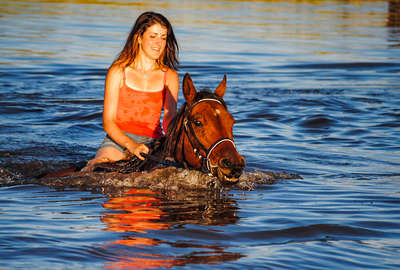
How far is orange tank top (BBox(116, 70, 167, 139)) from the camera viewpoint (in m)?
7.30

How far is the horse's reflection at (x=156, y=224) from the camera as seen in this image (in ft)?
17.0

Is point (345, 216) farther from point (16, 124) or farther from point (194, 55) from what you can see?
point (194, 55)

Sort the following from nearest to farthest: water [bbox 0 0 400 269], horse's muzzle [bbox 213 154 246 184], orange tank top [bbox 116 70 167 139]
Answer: water [bbox 0 0 400 269] → horse's muzzle [bbox 213 154 246 184] → orange tank top [bbox 116 70 167 139]

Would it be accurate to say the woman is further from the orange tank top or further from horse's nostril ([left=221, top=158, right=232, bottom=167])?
horse's nostril ([left=221, top=158, right=232, bottom=167])

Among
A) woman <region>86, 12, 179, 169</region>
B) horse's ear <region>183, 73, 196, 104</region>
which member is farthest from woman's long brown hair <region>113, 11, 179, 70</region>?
horse's ear <region>183, 73, 196, 104</region>

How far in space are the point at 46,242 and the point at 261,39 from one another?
2119 centimetres

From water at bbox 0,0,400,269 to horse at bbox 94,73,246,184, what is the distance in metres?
0.52

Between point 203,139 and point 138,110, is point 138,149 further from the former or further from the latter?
point 203,139

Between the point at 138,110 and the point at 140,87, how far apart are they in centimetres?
24

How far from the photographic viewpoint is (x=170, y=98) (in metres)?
7.42

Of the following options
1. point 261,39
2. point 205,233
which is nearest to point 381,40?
Answer: point 261,39

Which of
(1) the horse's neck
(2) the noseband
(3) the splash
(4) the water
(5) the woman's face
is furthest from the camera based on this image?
(5) the woman's face

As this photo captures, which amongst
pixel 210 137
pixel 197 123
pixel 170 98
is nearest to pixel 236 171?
pixel 210 137

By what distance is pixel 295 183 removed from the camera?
820cm
